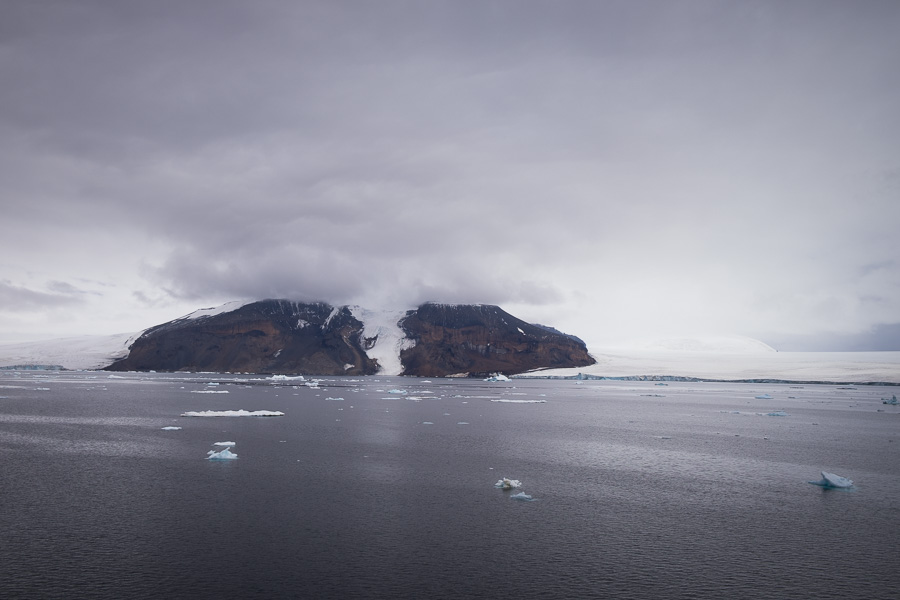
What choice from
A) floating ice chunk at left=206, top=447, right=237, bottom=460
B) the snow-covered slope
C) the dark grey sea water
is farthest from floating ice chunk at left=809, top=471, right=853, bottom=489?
the snow-covered slope

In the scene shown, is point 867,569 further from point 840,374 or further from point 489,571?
point 840,374

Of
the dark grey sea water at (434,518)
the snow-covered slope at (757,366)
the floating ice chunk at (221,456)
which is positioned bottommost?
the dark grey sea water at (434,518)

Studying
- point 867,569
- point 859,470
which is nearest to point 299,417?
point 859,470

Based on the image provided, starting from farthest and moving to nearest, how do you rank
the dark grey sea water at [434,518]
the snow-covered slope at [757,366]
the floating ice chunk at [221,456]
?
the snow-covered slope at [757,366], the floating ice chunk at [221,456], the dark grey sea water at [434,518]

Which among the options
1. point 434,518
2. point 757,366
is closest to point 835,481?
point 434,518

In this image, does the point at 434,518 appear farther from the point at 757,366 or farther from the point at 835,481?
the point at 757,366

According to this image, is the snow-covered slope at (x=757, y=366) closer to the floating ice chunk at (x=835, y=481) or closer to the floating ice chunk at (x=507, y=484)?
the floating ice chunk at (x=835, y=481)

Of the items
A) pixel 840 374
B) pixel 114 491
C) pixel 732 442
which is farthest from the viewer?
pixel 840 374

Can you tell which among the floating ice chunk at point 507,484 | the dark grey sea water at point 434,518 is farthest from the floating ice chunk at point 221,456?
the floating ice chunk at point 507,484
